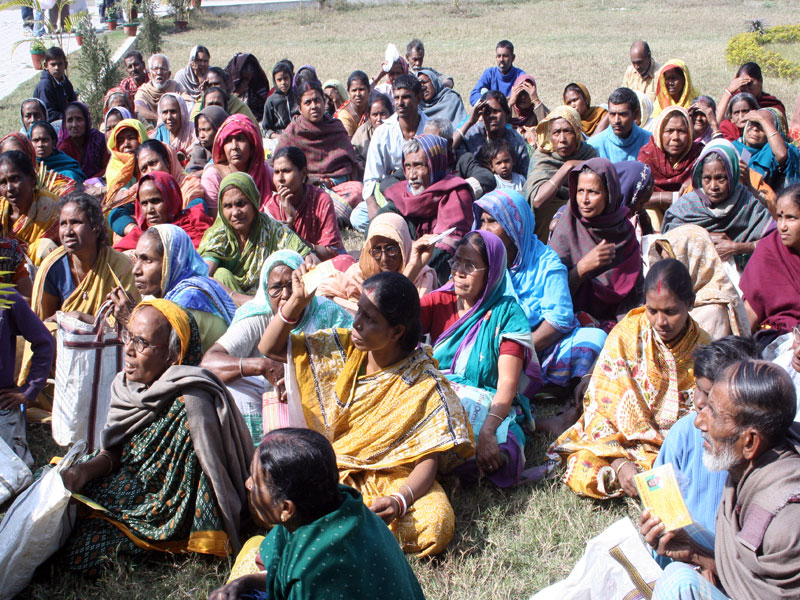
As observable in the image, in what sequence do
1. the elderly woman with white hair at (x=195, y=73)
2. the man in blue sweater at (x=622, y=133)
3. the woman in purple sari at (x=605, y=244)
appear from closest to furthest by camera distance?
1. the woman in purple sari at (x=605, y=244)
2. the man in blue sweater at (x=622, y=133)
3. the elderly woman with white hair at (x=195, y=73)

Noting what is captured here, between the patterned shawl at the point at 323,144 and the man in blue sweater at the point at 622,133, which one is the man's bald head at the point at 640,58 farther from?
the patterned shawl at the point at 323,144

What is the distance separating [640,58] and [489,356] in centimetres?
722

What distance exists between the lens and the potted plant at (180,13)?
25.2 metres

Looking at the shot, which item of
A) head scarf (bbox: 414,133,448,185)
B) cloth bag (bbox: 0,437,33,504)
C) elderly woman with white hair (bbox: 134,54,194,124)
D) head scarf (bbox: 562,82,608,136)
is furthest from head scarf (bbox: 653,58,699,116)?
cloth bag (bbox: 0,437,33,504)

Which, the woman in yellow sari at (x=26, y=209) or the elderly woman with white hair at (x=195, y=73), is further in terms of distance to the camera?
the elderly woman with white hair at (x=195, y=73)

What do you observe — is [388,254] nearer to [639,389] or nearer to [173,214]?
[639,389]

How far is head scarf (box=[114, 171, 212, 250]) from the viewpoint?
580 cm

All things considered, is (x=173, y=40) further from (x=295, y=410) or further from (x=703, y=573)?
(x=703, y=573)

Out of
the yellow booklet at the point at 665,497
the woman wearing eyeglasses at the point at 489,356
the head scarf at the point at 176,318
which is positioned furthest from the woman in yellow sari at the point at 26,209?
the yellow booklet at the point at 665,497

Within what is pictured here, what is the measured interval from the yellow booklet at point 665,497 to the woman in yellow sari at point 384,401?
36.1 inches

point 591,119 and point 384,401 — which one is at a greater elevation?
point 591,119

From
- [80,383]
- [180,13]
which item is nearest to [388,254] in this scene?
[80,383]

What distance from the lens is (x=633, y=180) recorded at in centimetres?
591

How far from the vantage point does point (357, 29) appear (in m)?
25.2
